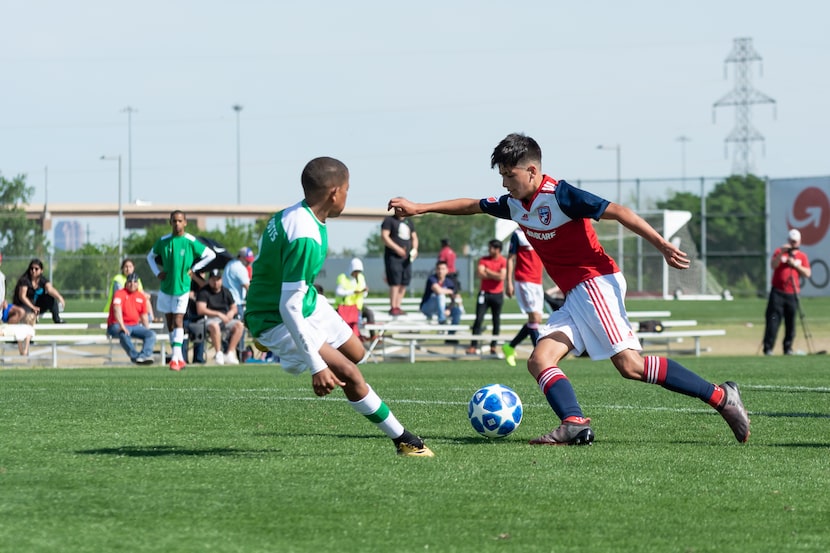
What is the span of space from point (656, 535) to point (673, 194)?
4375cm

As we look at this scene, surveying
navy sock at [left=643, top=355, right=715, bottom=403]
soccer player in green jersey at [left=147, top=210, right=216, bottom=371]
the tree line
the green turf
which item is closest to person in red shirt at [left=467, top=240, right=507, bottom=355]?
soccer player in green jersey at [left=147, top=210, right=216, bottom=371]

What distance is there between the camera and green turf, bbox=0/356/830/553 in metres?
4.56

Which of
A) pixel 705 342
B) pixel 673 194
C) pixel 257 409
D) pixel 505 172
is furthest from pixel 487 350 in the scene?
pixel 673 194

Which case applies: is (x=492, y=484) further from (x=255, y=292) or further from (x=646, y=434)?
(x=646, y=434)

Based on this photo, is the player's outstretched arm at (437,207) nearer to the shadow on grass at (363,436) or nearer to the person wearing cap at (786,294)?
the shadow on grass at (363,436)

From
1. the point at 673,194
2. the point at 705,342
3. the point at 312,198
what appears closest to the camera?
the point at 312,198

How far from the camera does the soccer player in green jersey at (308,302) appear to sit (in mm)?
6367

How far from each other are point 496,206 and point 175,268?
30.4ft

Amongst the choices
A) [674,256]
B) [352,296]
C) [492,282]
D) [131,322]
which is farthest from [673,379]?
[492,282]

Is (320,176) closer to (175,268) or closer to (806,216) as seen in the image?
(175,268)

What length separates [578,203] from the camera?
24.2ft

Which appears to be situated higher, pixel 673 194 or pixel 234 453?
pixel 673 194

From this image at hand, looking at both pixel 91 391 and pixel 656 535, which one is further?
pixel 91 391

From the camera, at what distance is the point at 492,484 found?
18.9 ft
